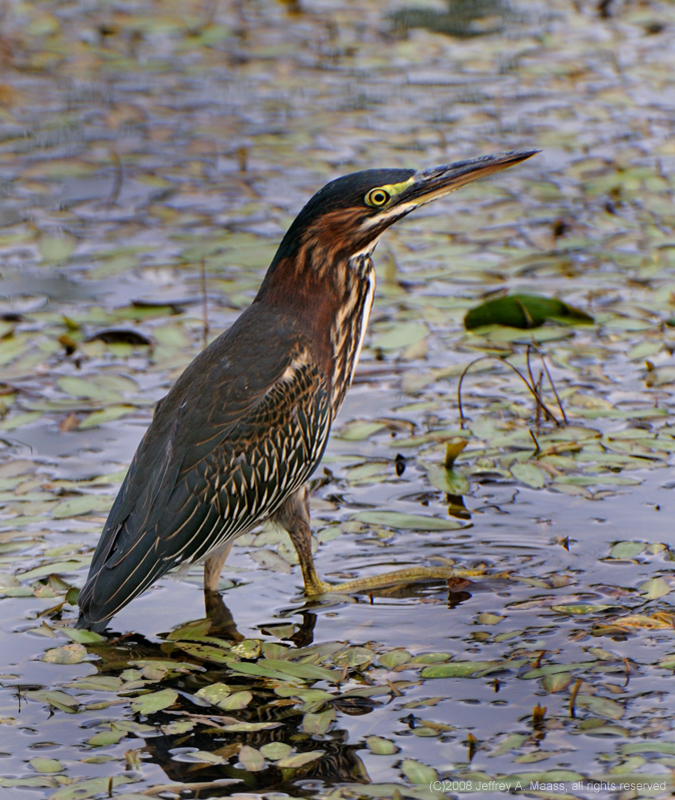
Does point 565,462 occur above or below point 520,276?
below

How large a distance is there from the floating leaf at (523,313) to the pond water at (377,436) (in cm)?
7

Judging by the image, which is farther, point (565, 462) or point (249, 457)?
point (565, 462)

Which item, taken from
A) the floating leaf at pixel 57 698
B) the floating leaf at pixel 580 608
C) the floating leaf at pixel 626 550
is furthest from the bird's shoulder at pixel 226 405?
the floating leaf at pixel 626 550

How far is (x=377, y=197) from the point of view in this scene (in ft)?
15.5

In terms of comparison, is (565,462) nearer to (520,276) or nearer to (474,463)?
(474,463)

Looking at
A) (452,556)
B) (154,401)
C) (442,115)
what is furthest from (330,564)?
(442,115)

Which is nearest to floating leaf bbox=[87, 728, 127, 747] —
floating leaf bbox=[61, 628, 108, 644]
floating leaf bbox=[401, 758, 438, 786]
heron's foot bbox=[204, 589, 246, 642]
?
floating leaf bbox=[61, 628, 108, 644]

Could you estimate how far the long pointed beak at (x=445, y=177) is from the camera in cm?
479

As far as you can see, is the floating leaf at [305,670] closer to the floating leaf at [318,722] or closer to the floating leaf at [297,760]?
the floating leaf at [318,722]

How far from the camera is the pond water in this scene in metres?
3.78

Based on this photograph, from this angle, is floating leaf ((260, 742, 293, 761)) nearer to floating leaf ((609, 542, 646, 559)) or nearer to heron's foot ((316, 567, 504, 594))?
heron's foot ((316, 567, 504, 594))

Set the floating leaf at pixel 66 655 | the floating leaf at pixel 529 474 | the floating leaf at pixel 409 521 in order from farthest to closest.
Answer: the floating leaf at pixel 529 474, the floating leaf at pixel 409 521, the floating leaf at pixel 66 655

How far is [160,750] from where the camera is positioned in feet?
12.4

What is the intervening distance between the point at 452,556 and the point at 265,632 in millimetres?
883
